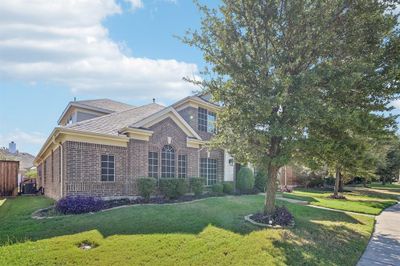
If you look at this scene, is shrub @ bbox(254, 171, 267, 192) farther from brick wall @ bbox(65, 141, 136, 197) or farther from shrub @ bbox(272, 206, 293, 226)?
shrub @ bbox(272, 206, 293, 226)

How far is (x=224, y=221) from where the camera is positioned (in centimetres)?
968

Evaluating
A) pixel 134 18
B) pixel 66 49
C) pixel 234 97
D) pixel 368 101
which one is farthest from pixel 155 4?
pixel 368 101

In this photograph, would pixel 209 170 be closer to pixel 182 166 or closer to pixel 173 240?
pixel 182 166

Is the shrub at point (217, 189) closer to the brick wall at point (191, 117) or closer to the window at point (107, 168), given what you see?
the brick wall at point (191, 117)

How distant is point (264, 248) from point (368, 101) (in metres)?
5.97

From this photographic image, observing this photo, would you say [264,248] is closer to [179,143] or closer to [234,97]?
[234,97]

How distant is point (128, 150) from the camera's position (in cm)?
1448

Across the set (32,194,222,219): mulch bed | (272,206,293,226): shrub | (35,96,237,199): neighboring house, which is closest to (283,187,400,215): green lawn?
(35,96,237,199): neighboring house

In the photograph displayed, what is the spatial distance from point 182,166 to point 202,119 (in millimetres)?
4812

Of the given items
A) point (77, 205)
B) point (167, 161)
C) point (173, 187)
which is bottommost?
point (77, 205)

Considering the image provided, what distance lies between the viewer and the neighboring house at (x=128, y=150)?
12664 mm

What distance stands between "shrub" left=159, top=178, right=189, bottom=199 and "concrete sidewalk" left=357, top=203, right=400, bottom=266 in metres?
8.95

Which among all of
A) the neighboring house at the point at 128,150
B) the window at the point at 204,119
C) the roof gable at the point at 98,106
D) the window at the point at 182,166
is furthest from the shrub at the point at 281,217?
the roof gable at the point at 98,106

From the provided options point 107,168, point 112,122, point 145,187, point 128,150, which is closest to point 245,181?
point 145,187
